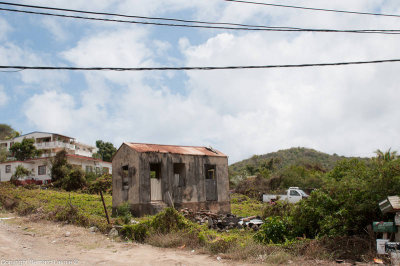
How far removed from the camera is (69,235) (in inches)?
504

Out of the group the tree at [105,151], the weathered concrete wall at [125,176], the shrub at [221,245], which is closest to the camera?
the shrub at [221,245]

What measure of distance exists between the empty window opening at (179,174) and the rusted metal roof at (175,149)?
0.86m

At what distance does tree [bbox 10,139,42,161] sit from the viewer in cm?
4766

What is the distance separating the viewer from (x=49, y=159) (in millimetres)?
41094

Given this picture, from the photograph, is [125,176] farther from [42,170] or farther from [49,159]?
[42,170]

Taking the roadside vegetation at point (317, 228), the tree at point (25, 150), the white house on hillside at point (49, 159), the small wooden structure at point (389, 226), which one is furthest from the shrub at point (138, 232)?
the tree at point (25, 150)

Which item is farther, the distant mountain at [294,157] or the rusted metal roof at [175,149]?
the distant mountain at [294,157]

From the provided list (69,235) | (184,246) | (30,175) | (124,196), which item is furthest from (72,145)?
(184,246)

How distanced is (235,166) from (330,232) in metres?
61.4

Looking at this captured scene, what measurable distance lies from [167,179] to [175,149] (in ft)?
7.37

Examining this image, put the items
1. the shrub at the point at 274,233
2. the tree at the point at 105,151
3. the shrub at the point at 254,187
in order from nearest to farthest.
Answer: the shrub at the point at 274,233, the shrub at the point at 254,187, the tree at the point at 105,151

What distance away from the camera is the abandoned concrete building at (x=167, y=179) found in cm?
1909

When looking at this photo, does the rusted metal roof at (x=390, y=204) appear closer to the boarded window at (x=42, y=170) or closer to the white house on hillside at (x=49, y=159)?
the white house on hillside at (x=49, y=159)

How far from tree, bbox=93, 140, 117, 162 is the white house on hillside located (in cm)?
207
